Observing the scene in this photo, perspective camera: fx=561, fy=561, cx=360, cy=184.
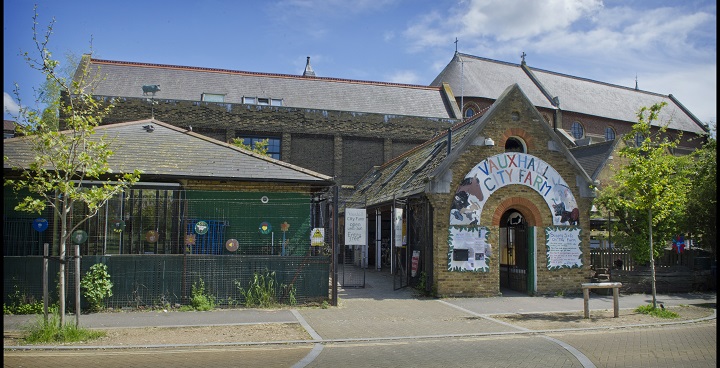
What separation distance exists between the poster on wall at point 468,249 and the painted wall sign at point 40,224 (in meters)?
10.4

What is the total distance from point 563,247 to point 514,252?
1.95 m

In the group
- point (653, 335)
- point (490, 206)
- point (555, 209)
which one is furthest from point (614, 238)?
point (653, 335)

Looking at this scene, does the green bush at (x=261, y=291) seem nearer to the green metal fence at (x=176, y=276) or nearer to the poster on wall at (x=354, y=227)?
the green metal fence at (x=176, y=276)

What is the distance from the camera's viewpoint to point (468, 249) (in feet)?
53.3

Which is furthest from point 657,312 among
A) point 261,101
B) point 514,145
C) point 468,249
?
→ point 261,101

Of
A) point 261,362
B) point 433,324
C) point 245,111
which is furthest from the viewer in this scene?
point 245,111

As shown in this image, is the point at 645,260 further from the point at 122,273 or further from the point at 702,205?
the point at 122,273

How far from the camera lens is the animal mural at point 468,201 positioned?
53.4 ft

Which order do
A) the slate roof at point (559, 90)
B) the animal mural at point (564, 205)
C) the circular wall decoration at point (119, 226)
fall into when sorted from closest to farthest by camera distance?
1. the circular wall decoration at point (119, 226)
2. the animal mural at point (564, 205)
3. the slate roof at point (559, 90)

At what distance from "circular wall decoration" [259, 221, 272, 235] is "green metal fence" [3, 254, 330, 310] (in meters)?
0.88

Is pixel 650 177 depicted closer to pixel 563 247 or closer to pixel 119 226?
pixel 563 247

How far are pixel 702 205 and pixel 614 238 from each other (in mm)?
3458

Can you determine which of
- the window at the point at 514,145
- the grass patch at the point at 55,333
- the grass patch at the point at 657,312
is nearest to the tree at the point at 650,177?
the grass patch at the point at 657,312

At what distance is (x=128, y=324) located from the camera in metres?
11.5
